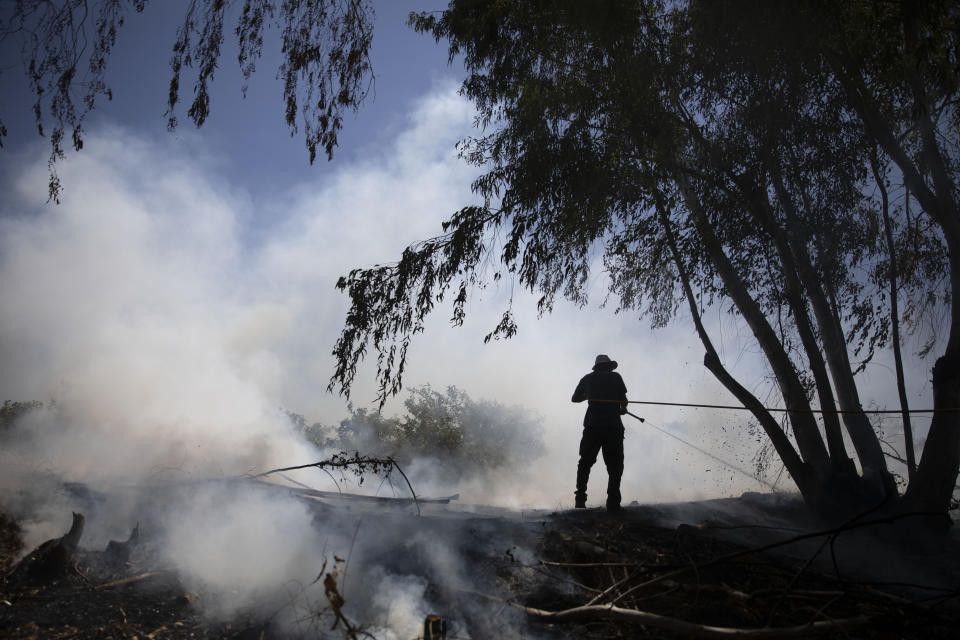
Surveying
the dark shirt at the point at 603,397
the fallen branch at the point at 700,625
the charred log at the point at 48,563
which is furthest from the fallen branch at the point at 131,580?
the dark shirt at the point at 603,397

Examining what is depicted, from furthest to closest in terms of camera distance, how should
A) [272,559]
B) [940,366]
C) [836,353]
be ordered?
[836,353] < [940,366] < [272,559]

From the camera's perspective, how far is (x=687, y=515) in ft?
20.0

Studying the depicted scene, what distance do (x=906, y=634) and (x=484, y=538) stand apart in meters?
2.98

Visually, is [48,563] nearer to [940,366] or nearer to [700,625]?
[700,625]

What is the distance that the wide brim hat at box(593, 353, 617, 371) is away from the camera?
22.5 ft

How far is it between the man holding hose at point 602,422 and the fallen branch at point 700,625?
3335 mm

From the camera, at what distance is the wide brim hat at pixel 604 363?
686 cm

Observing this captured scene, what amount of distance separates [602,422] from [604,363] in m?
0.84

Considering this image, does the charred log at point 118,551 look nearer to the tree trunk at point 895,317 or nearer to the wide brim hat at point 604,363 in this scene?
the wide brim hat at point 604,363

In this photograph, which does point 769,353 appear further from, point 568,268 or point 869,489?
point 568,268

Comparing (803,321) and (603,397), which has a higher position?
(803,321)

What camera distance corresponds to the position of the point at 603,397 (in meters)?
6.59

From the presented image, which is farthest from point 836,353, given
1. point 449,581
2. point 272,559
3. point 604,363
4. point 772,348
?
point 272,559

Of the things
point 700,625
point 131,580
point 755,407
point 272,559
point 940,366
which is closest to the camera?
point 700,625
